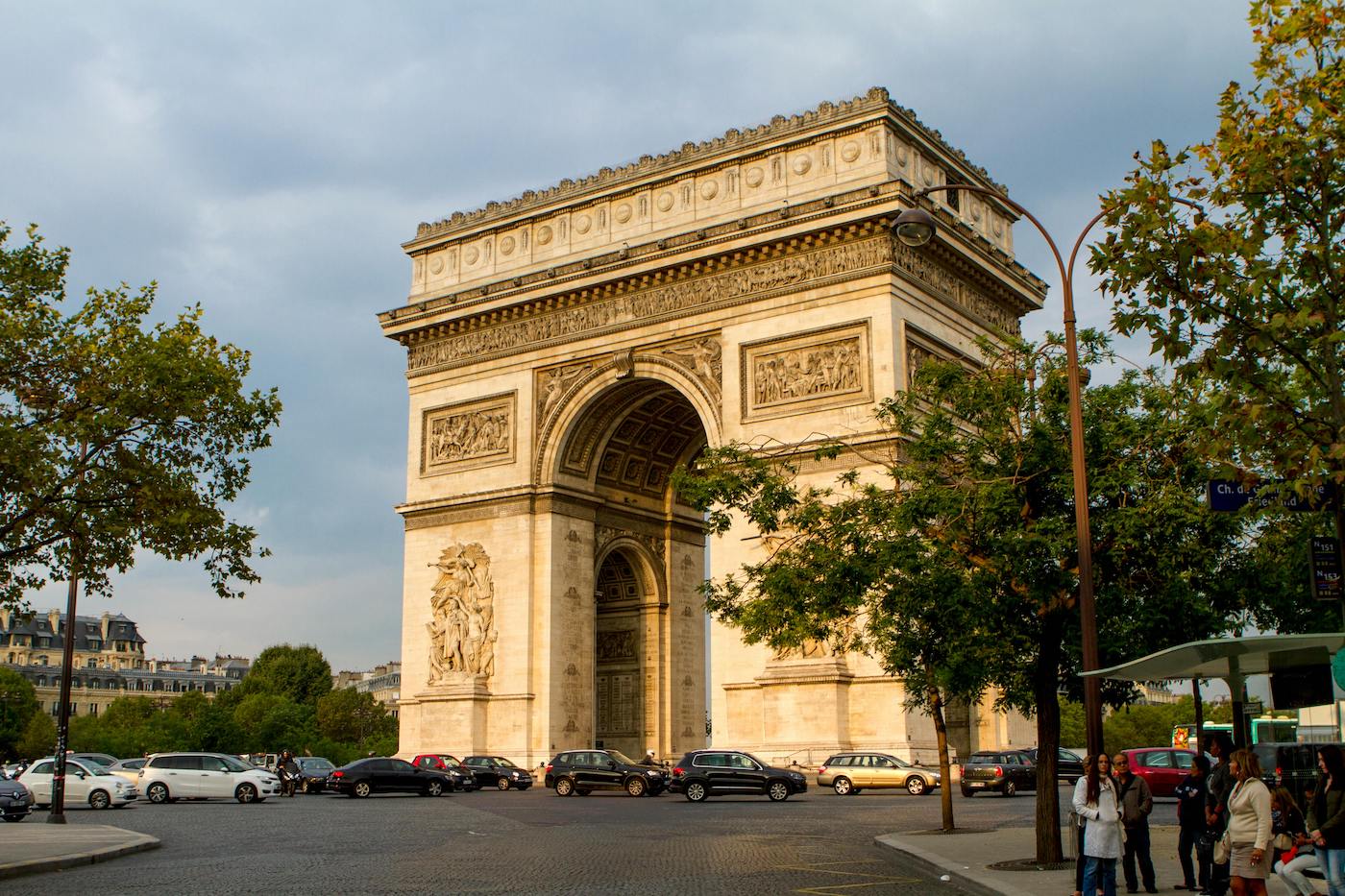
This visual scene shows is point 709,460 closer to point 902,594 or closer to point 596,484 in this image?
point 902,594

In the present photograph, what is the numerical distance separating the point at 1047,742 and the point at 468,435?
27.4m

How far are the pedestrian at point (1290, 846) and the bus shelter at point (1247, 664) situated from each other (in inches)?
46.6

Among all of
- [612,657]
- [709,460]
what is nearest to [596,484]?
[612,657]

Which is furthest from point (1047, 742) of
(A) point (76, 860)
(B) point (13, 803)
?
(B) point (13, 803)

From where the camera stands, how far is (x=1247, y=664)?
1266 centimetres

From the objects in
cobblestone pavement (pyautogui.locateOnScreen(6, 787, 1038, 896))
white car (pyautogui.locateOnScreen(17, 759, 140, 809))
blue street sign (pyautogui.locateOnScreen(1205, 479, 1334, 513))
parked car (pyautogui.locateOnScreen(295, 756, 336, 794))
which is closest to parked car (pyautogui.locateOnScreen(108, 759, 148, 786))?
white car (pyautogui.locateOnScreen(17, 759, 140, 809))

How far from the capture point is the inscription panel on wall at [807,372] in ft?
111

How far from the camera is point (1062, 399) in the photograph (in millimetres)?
16641

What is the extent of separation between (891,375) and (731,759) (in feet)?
31.9

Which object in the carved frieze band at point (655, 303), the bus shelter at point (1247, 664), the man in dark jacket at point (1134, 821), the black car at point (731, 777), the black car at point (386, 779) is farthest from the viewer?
the black car at point (386, 779)

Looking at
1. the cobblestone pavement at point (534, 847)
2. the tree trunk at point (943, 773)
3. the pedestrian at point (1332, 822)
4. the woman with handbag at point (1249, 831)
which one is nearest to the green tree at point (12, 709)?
the cobblestone pavement at point (534, 847)

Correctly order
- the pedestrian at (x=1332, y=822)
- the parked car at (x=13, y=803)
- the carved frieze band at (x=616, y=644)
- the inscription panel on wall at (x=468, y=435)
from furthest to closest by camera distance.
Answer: the carved frieze band at (x=616, y=644) < the inscription panel on wall at (x=468, y=435) < the parked car at (x=13, y=803) < the pedestrian at (x=1332, y=822)

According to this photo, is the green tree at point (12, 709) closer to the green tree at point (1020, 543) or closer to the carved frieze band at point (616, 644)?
the carved frieze band at point (616, 644)

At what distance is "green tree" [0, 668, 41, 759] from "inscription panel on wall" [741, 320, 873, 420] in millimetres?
74278
